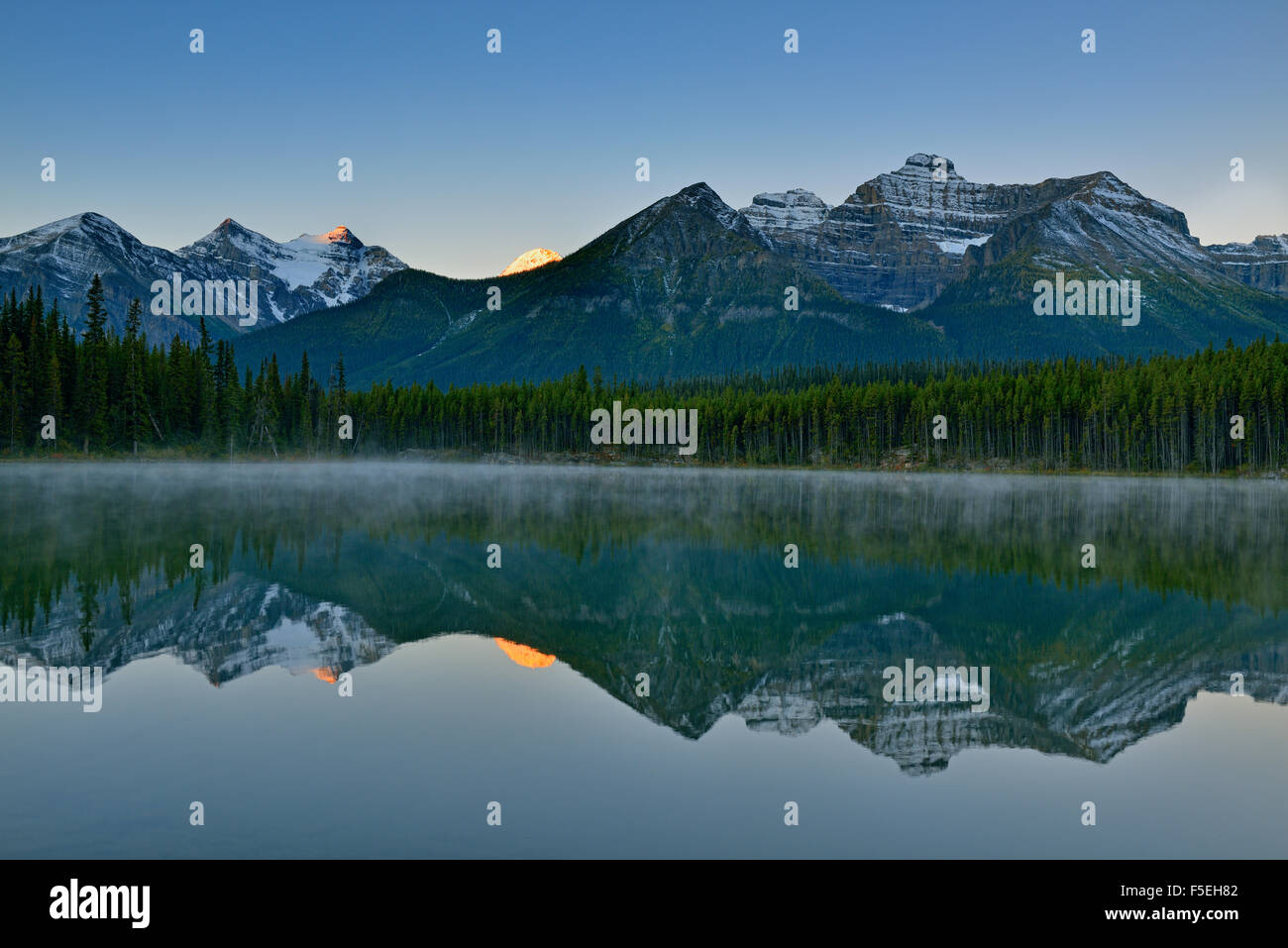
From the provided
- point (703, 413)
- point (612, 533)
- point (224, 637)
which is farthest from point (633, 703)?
point (703, 413)

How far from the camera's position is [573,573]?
28.5m

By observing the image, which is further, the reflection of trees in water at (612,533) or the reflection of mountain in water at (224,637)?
the reflection of trees in water at (612,533)

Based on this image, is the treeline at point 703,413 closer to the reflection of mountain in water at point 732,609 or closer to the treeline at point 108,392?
the treeline at point 108,392
